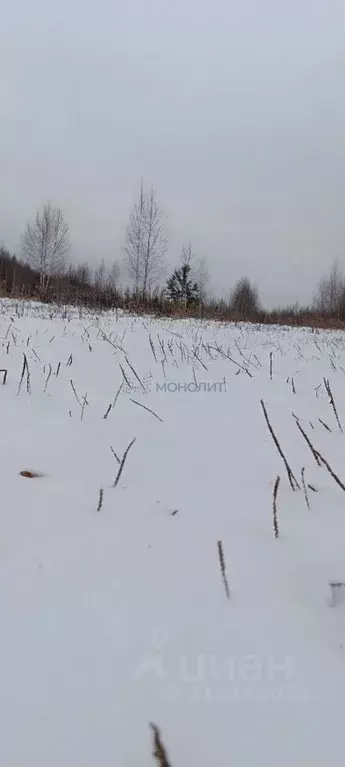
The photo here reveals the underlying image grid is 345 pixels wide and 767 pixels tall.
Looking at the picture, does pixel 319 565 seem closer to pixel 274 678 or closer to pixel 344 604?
pixel 344 604

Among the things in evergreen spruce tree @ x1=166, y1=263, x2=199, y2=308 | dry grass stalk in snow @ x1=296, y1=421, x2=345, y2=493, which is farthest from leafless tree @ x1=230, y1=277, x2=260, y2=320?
dry grass stalk in snow @ x1=296, y1=421, x2=345, y2=493


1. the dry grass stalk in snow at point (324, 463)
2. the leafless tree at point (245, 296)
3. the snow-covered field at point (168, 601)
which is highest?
the leafless tree at point (245, 296)

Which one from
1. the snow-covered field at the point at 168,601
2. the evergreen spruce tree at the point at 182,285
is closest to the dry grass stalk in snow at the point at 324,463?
the snow-covered field at the point at 168,601

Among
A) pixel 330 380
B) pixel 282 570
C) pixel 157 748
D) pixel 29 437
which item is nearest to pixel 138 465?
pixel 29 437

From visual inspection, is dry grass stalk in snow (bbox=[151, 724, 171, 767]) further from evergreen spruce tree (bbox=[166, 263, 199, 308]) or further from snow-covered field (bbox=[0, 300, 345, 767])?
evergreen spruce tree (bbox=[166, 263, 199, 308])

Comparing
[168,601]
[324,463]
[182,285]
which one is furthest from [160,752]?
[182,285]

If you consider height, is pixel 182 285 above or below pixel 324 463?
above

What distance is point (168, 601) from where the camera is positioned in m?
0.87

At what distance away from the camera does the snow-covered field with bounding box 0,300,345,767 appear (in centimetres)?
61

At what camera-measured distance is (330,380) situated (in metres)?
3.38

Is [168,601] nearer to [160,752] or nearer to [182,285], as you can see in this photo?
[160,752]

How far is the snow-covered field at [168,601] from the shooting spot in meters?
0.61

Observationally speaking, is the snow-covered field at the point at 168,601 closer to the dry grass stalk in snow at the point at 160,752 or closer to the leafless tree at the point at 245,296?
the dry grass stalk in snow at the point at 160,752

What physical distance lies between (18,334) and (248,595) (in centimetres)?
408
